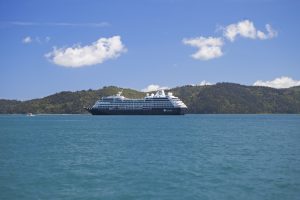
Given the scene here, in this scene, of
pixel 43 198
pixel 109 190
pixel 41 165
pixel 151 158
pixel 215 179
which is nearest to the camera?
pixel 43 198

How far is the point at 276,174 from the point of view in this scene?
29.8 meters

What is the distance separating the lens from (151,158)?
127ft

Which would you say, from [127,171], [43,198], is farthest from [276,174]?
[43,198]

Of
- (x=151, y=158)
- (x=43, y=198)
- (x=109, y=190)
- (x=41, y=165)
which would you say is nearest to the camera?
(x=43, y=198)

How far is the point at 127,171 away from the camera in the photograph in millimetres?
31594

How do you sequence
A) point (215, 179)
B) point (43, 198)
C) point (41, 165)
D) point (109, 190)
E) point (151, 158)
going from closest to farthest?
point (43, 198)
point (109, 190)
point (215, 179)
point (41, 165)
point (151, 158)

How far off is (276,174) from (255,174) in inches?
53.8

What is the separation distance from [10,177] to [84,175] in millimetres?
4741

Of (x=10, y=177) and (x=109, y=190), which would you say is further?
(x=10, y=177)

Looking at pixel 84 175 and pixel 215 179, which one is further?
pixel 84 175

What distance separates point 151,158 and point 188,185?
12493 mm

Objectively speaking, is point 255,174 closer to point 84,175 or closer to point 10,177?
point 84,175

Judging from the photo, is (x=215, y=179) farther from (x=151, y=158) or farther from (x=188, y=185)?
(x=151, y=158)

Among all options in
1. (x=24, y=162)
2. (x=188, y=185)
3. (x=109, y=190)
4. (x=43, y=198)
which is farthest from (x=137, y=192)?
(x=24, y=162)
